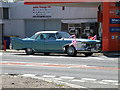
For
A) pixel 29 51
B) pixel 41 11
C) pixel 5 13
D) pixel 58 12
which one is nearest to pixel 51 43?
pixel 29 51

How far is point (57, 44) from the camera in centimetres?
2125

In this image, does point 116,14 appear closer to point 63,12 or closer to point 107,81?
point 63,12

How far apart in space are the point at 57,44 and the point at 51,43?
0.49m

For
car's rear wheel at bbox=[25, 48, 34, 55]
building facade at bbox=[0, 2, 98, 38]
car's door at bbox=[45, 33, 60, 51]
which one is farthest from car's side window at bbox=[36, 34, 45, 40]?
building facade at bbox=[0, 2, 98, 38]

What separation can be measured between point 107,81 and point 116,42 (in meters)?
13.2

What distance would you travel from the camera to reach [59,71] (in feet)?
43.7

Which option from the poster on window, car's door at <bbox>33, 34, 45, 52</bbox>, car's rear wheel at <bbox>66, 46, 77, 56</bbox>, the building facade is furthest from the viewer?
the poster on window

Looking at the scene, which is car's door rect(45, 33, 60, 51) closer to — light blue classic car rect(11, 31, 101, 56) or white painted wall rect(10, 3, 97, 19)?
→ light blue classic car rect(11, 31, 101, 56)

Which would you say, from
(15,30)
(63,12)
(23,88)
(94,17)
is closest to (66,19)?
(63,12)

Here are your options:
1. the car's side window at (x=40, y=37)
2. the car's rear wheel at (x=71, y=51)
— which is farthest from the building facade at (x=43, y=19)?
the car's rear wheel at (x=71, y=51)

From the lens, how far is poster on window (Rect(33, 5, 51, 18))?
34.3 meters

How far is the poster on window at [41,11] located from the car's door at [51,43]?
12638 millimetres

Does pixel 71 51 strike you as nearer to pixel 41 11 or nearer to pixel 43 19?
pixel 41 11

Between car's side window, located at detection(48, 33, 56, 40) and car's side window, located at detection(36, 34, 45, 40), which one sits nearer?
car's side window, located at detection(48, 33, 56, 40)
